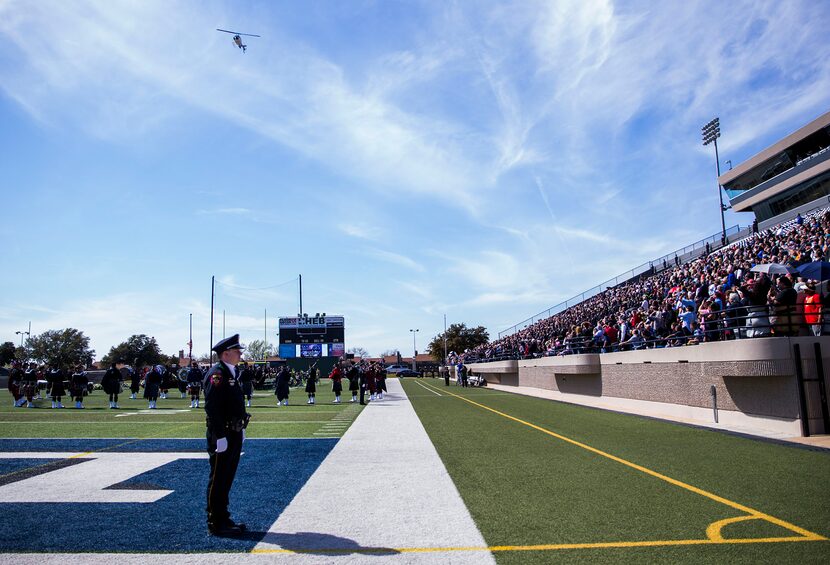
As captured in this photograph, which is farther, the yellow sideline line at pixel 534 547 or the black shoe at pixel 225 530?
the black shoe at pixel 225 530

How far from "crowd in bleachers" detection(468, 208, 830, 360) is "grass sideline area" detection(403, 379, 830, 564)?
2.99 m

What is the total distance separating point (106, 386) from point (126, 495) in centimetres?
1729

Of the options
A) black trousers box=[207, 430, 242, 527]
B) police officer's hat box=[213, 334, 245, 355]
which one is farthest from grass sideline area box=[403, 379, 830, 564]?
police officer's hat box=[213, 334, 245, 355]

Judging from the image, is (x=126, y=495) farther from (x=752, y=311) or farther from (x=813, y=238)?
(x=813, y=238)

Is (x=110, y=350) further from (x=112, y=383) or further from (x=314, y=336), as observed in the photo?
(x=112, y=383)

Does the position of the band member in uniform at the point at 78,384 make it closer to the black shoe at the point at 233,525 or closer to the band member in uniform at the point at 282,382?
the band member in uniform at the point at 282,382

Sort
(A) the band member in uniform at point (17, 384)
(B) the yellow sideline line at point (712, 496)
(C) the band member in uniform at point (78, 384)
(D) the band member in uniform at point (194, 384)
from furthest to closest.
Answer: (D) the band member in uniform at point (194, 384), (A) the band member in uniform at point (17, 384), (C) the band member in uniform at point (78, 384), (B) the yellow sideline line at point (712, 496)

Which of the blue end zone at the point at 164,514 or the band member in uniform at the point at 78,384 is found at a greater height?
the band member in uniform at the point at 78,384

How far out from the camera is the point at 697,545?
4.73m

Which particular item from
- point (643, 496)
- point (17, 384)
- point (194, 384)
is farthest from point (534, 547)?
point (17, 384)

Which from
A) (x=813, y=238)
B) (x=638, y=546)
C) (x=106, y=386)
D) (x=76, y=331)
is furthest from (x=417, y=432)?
(x=76, y=331)

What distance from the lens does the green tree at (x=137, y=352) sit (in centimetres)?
9850

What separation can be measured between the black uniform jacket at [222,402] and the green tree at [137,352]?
3996 inches

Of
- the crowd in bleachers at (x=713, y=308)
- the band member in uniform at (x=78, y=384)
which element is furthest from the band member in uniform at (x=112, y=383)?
the crowd in bleachers at (x=713, y=308)
